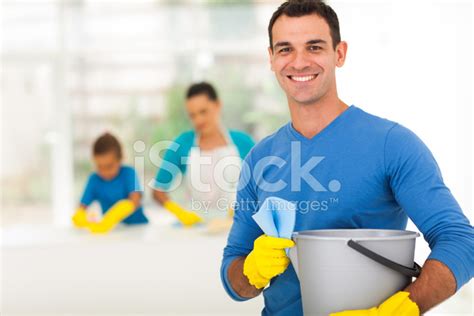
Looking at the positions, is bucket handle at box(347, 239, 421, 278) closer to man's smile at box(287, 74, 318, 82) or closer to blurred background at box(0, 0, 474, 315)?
man's smile at box(287, 74, 318, 82)

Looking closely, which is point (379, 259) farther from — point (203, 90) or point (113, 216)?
point (203, 90)

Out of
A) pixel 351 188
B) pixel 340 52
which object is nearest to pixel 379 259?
pixel 351 188

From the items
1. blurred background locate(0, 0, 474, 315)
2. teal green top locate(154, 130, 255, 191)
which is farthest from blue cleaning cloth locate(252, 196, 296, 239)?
blurred background locate(0, 0, 474, 315)

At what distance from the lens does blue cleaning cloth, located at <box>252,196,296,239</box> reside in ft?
3.98

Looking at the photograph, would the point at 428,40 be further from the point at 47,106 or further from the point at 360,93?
the point at 47,106

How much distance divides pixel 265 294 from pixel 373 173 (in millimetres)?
401

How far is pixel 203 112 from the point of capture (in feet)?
12.1

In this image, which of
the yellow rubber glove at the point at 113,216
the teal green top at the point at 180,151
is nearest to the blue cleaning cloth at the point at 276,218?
the yellow rubber glove at the point at 113,216

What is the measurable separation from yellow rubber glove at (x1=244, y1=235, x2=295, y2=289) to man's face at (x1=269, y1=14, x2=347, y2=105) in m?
0.40

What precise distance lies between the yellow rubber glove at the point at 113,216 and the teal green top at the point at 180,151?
1.03 feet

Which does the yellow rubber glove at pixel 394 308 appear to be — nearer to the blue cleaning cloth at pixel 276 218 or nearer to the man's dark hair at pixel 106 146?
the blue cleaning cloth at pixel 276 218

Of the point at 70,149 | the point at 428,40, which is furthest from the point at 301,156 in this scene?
the point at 70,149

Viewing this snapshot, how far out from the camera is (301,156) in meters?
1.50

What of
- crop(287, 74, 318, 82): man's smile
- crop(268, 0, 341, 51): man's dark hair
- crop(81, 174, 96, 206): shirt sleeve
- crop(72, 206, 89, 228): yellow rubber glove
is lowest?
crop(72, 206, 89, 228): yellow rubber glove
